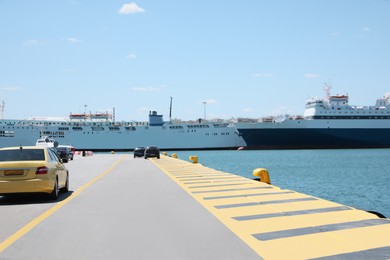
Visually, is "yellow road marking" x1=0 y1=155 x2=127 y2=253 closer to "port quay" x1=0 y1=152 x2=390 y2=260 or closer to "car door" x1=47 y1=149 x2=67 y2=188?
"port quay" x1=0 y1=152 x2=390 y2=260

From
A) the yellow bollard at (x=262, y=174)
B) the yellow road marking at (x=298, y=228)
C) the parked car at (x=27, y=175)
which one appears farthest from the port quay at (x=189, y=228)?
the yellow bollard at (x=262, y=174)

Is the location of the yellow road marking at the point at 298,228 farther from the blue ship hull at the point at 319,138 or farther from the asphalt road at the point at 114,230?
the blue ship hull at the point at 319,138

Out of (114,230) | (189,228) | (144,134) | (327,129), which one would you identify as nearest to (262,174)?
(189,228)

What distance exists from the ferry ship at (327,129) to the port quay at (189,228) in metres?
99.5

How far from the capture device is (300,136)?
364ft

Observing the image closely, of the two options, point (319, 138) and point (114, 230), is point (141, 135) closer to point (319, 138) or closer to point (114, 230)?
point (319, 138)

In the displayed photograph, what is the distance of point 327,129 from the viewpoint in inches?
4316

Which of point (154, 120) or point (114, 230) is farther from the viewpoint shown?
point (154, 120)

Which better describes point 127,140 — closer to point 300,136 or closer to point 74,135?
point 74,135

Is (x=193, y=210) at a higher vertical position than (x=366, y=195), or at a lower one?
higher

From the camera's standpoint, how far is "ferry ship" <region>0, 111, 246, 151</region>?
390 ft

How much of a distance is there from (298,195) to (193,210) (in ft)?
13.9

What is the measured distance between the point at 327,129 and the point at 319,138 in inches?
108

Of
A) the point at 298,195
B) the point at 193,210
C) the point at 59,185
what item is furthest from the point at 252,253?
the point at 59,185
